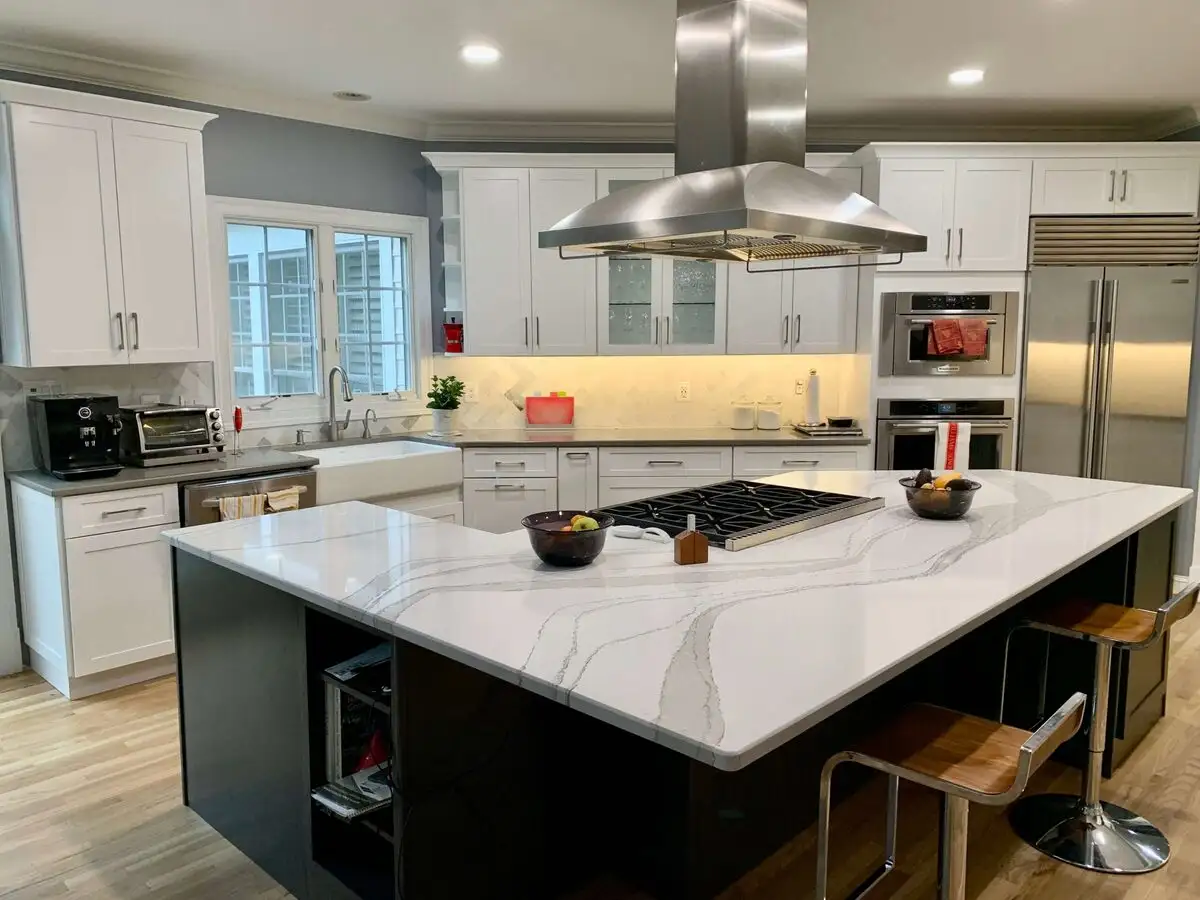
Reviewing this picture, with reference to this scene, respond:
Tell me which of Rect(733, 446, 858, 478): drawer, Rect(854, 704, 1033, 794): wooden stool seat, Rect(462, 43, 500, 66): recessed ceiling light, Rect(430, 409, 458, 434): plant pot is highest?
Rect(462, 43, 500, 66): recessed ceiling light

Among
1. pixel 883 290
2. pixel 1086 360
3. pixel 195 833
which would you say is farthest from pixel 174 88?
pixel 1086 360

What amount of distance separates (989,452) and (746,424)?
1.33m

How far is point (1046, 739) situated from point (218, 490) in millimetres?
3259

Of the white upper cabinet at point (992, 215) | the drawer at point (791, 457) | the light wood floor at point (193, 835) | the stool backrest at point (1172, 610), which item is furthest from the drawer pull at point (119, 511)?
the white upper cabinet at point (992, 215)

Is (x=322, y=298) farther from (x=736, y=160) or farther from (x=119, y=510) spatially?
(x=736, y=160)

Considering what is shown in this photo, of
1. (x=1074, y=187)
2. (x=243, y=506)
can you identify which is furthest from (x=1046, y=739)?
(x=1074, y=187)

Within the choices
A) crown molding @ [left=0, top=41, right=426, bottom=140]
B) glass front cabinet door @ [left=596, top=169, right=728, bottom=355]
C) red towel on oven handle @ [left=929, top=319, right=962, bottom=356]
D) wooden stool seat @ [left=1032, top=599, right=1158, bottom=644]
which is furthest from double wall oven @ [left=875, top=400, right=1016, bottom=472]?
crown molding @ [left=0, top=41, right=426, bottom=140]

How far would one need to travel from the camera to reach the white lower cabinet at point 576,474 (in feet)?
16.2

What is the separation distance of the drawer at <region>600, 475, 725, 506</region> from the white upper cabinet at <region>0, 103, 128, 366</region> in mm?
2430

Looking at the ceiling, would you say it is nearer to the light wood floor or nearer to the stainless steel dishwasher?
the stainless steel dishwasher

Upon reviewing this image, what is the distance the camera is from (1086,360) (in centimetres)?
500

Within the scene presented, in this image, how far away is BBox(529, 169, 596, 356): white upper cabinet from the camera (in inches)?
201

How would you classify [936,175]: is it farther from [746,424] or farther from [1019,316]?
[746,424]

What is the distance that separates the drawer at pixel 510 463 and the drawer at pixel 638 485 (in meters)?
0.29
